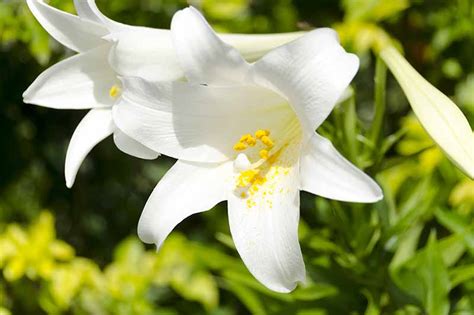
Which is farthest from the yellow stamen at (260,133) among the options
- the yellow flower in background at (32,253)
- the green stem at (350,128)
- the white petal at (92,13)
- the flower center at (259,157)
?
the yellow flower in background at (32,253)

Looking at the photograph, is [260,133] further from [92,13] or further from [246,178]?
[92,13]

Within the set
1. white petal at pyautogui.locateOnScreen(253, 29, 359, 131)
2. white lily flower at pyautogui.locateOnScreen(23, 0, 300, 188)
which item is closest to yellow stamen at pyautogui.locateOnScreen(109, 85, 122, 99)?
white lily flower at pyautogui.locateOnScreen(23, 0, 300, 188)

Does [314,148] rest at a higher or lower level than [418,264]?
higher

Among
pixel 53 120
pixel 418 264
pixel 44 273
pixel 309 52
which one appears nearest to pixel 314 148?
pixel 309 52

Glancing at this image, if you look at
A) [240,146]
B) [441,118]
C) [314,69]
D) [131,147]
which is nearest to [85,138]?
[131,147]

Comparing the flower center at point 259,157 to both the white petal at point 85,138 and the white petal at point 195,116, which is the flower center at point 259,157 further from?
the white petal at point 85,138

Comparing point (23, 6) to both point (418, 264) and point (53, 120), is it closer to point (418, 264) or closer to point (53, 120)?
point (53, 120)
